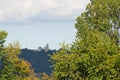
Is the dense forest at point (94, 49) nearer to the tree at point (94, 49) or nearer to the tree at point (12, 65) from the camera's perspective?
the tree at point (94, 49)

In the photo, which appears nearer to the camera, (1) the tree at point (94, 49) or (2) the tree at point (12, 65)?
(1) the tree at point (94, 49)

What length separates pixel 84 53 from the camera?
2322 inches

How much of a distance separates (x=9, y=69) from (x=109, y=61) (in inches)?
1542

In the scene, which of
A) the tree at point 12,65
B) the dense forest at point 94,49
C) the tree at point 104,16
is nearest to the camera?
the dense forest at point 94,49

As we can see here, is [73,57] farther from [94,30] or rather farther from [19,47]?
[19,47]

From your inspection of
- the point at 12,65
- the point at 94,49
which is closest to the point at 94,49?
the point at 94,49

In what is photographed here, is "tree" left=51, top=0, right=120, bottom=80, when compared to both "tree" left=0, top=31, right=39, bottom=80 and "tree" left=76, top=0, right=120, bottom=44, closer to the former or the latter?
"tree" left=76, top=0, right=120, bottom=44

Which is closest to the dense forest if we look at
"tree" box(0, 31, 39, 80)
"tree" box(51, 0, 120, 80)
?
"tree" box(51, 0, 120, 80)

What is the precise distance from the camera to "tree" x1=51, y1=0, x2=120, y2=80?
56.5 metres

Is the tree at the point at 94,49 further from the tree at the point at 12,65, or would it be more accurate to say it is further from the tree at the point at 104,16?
the tree at the point at 12,65

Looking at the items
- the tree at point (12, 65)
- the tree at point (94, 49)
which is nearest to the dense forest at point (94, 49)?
the tree at point (94, 49)

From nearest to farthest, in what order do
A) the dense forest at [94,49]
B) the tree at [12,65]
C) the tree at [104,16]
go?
1. the dense forest at [94,49]
2. the tree at [104,16]
3. the tree at [12,65]

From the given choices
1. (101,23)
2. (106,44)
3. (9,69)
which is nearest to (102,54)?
(106,44)

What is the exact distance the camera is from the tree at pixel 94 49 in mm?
56469
